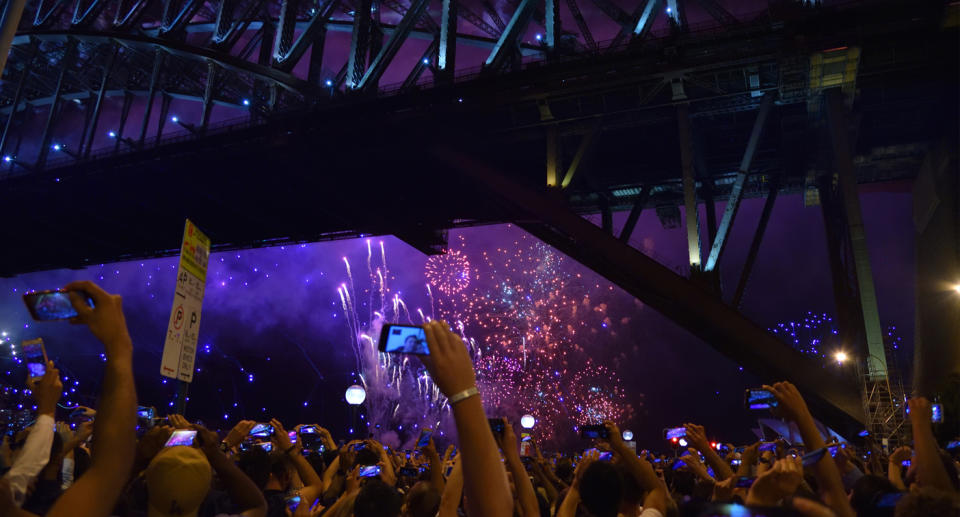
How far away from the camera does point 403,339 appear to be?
2.24 metres

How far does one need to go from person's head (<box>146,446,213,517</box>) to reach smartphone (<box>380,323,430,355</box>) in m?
0.99

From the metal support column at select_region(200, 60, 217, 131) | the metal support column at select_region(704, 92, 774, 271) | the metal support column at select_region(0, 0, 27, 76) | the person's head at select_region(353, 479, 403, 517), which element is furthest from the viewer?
the metal support column at select_region(200, 60, 217, 131)

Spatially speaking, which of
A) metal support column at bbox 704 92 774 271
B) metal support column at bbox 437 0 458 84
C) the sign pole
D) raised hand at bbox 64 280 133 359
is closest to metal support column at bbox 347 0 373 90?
metal support column at bbox 437 0 458 84

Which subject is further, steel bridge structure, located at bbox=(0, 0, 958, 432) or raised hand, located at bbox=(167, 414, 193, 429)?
steel bridge structure, located at bbox=(0, 0, 958, 432)

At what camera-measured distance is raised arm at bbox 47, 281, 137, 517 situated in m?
2.00

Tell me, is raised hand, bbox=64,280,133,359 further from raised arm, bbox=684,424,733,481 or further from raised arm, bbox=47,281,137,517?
raised arm, bbox=684,424,733,481

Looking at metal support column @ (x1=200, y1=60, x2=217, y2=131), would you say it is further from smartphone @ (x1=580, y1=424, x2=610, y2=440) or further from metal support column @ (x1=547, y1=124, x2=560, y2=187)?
smartphone @ (x1=580, y1=424, x2=610, y2=440)

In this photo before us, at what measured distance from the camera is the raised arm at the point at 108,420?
1996 mm

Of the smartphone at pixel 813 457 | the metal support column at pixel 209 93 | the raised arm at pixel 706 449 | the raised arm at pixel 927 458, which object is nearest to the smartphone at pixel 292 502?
the raised arm at pixel 706 449

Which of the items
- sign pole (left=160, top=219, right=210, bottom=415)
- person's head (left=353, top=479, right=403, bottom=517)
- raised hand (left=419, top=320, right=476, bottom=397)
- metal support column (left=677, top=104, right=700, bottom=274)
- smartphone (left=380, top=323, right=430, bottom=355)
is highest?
metal support column (left=677, top=104, right=700, bottom=274)

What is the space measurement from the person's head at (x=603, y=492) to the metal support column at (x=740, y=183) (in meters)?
14.0

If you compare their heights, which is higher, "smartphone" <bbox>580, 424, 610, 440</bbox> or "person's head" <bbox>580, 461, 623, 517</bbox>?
"smartphone" <bbox>580, 424, 610, 440</bbox>

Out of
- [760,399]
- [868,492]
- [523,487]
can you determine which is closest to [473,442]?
[523,487]

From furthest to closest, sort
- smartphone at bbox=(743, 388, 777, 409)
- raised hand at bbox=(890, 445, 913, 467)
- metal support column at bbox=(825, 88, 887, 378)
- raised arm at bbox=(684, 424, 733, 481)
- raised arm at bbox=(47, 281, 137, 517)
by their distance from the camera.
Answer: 1. metal support column at bbox=(825, 88, 887, 378)
2. raised hand at bbox=(890, 445, 913, 467)
3. raised arm at bbox=(684, 424, 733, 481)
4. smartphone at bbox=(743, 388, 777, 409)
5. raised arm at bbox=(47, 281, 137, 517)
